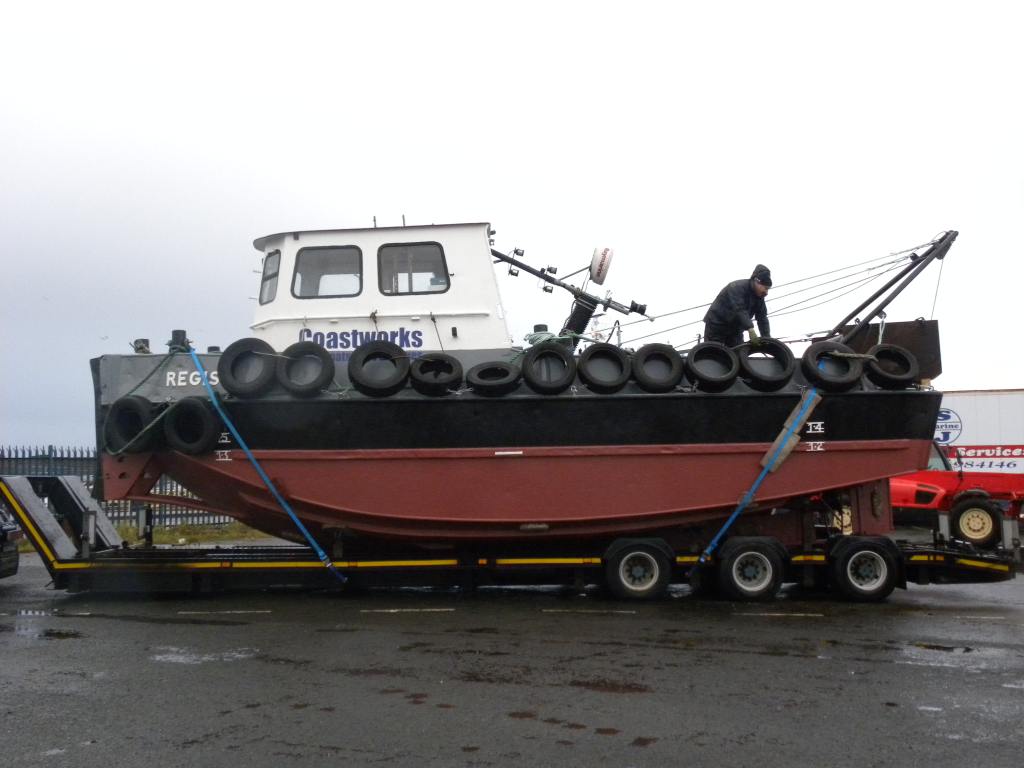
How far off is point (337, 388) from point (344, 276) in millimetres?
1348

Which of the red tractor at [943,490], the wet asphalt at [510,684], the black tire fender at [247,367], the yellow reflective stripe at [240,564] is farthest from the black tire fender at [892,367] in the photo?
the red tractor at [943,490]

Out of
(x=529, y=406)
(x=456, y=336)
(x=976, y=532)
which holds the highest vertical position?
(x=456, y=336)

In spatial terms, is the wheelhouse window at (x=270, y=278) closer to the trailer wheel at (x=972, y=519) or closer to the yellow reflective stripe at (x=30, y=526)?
the yellow reflective stripe at (x=30, y=526)

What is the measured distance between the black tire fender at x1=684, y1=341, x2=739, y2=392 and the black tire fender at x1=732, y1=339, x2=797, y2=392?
122mm

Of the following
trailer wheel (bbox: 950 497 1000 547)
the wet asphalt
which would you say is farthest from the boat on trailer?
trailer wheel (bbox: 950 497 1000 547)

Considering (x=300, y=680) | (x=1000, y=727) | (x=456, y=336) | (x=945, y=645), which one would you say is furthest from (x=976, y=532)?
(x=300, y=680)

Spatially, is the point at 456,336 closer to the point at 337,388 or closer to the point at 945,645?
the point at 337,388

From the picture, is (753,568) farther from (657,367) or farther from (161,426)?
(161,426)

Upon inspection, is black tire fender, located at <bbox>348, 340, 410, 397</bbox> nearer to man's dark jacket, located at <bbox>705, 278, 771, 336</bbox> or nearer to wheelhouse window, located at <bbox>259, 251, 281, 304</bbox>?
wheelhouse window, located at <bbox>259, 251, 281, 304</bbox>

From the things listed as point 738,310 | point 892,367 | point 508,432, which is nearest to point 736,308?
point 738,310

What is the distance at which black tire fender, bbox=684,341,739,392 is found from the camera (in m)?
8.92

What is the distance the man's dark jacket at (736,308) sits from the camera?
32.3 ft

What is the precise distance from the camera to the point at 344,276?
9.77 metres

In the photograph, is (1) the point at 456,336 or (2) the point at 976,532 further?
(2) the point at 976,532
